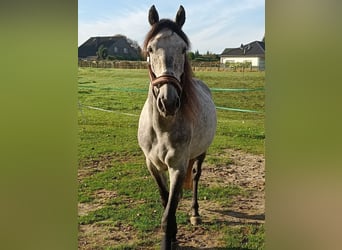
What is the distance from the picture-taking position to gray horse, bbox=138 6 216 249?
1.33 meters

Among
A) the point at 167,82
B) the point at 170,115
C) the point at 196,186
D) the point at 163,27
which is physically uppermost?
the point at 163,27

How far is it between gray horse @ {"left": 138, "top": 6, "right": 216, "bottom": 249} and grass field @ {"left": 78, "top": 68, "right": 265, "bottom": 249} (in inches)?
8.2

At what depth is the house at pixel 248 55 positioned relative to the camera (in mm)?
1725

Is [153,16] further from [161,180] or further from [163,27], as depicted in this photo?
[161,180]

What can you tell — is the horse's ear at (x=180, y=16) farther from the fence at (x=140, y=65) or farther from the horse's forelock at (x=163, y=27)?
the fence at (x=140, y=65)

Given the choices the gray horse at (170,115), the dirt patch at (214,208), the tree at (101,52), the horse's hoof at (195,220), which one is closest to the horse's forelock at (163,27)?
the gray horse at (170,115)

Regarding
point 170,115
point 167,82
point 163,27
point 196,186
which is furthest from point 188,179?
point 163,27

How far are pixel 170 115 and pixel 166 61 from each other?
0.20 m

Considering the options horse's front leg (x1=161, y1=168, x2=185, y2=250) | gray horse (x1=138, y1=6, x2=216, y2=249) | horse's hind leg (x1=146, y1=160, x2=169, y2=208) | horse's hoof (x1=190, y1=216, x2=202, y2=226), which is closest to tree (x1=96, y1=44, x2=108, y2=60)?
gray horse (x1=138, y1=6, x2=216, y2=249)

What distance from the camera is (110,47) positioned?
1781 mm

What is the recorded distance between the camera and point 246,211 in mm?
1786

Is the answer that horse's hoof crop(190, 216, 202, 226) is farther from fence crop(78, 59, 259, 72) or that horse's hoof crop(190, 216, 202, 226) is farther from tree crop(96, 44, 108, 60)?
tree crop(96, 44, 108, 60)

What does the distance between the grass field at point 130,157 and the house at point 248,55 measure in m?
0.06
